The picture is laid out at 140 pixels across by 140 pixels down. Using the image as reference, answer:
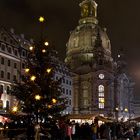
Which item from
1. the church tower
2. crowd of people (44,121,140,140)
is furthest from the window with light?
crowd of people (44,121,140,140)

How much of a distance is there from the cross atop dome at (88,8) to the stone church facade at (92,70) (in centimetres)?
241

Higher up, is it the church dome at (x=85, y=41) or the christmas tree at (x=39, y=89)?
the church dome at (x=85, y=41)

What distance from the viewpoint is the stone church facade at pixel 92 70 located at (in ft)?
452

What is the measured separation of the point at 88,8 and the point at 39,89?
461 feet

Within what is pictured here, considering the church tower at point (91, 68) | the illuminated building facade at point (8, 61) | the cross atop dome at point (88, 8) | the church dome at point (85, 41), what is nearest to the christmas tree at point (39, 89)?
the illuminated building facade at point (8, 61)

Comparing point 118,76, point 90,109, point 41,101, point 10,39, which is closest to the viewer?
point 41,101

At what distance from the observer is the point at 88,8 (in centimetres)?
16675

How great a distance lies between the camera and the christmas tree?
29609 millimetres

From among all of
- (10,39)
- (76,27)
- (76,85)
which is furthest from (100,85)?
(10,39)

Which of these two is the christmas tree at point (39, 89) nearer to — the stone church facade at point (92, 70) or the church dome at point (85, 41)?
the stone church facade at point (92, 70)

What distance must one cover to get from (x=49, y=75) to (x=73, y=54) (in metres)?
123

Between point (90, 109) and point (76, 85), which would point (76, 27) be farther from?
point (90, 109)

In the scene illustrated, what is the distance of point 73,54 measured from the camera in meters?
153

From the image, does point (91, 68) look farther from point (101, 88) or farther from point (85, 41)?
point (85, 41)
